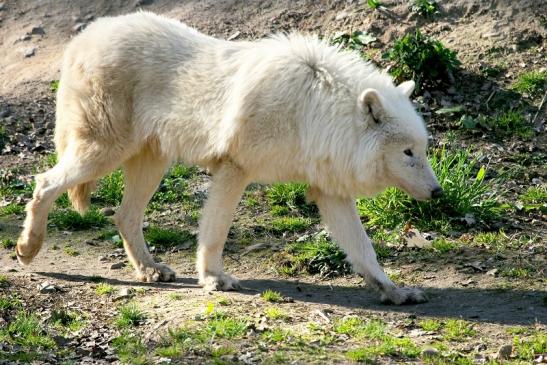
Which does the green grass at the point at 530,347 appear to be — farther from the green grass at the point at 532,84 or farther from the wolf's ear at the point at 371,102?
the green grass at the point at 532,84

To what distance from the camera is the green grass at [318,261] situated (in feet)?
24.9

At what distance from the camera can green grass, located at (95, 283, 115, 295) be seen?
7.10m

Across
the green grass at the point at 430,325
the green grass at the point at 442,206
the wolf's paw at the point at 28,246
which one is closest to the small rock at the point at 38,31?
the wolf's paw at the point at 28,246

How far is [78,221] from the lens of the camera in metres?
8.77

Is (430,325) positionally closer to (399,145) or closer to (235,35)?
(399,145)

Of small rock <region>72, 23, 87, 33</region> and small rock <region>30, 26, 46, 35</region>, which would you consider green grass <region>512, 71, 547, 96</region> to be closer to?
small rock <region>72, 23, 87, 33</region>

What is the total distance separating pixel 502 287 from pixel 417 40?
402 centimetres

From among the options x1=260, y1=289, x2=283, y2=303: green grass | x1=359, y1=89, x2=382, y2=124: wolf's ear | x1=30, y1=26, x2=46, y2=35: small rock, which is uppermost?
x1=359, y1=89, x2=382, y2=124: wolf's ear

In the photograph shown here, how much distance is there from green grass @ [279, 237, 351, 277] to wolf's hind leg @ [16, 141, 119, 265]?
1.71 m

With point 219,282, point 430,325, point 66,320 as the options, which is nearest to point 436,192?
point 430,325

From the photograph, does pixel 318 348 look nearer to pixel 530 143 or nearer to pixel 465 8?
pixel 530 143

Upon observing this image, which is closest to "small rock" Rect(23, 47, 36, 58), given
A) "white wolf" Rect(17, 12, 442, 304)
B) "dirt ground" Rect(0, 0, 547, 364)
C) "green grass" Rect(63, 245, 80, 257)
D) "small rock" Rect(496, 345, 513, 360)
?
"dirt ground" Rect(0, 0, 547, 364)

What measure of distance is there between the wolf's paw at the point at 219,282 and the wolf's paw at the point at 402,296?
1.14m

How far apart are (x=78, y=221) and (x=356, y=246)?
3116mm
